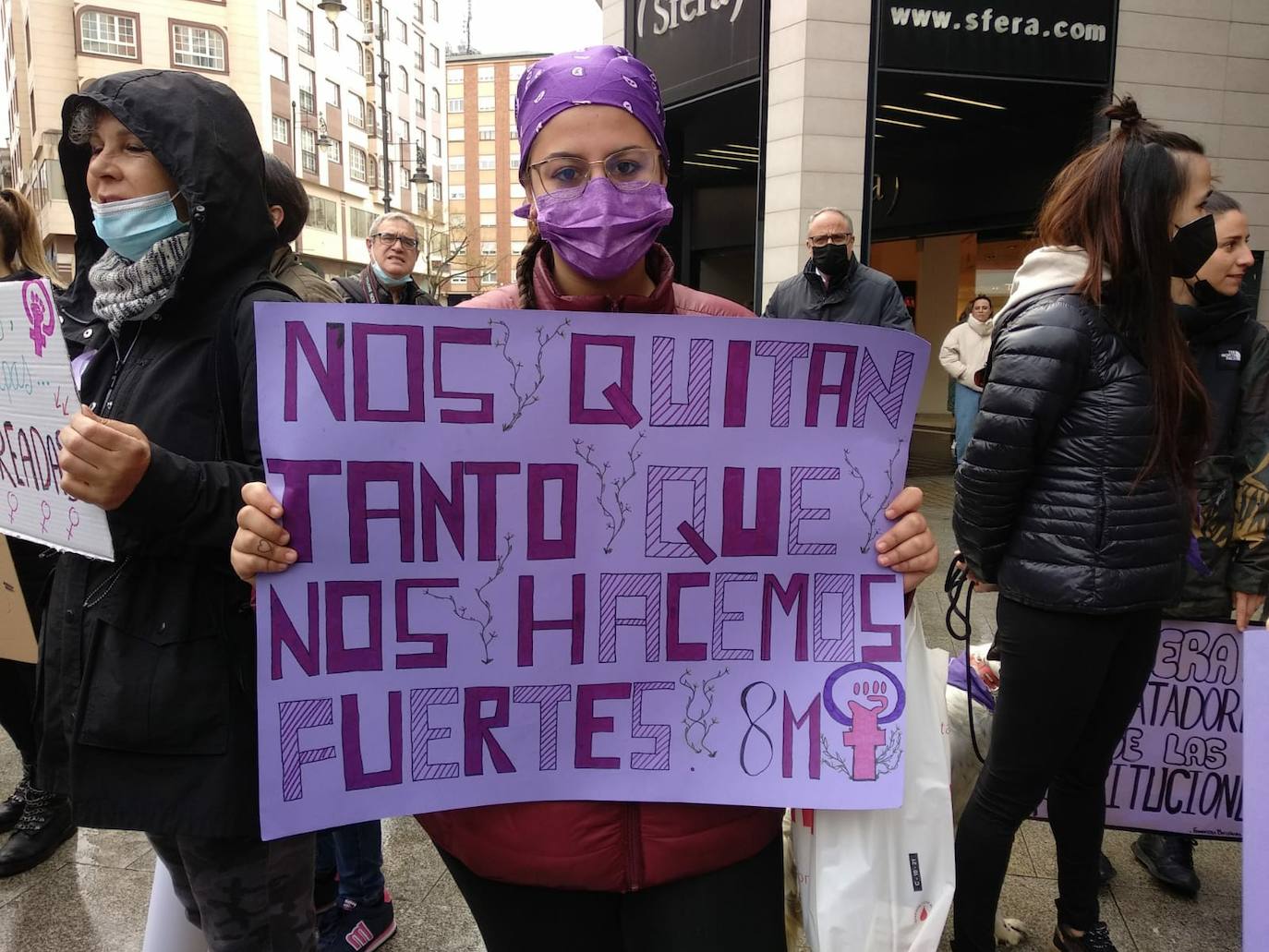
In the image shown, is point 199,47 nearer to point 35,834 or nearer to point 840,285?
point 840,285

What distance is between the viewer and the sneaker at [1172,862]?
2873mm

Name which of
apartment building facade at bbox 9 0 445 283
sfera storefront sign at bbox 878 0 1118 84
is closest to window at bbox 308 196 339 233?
apartment building facade at bbox 9 0 445 283

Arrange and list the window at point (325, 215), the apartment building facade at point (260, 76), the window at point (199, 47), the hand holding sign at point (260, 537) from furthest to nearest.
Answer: the window at point (325, 215)
the window at point (199, 47)
the apartment building facade at point (260, 76)
the hand holding sign at point (260, 537)

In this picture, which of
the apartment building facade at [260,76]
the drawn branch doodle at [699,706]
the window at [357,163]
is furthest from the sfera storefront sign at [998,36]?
the window at [357,163]

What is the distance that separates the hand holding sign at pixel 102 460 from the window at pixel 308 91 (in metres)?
53.1

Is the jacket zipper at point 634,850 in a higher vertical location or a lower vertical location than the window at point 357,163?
lower

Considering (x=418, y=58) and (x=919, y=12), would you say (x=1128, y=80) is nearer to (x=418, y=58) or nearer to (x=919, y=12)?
(x=919, y=12)

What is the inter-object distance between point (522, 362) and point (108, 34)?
50.5 metres

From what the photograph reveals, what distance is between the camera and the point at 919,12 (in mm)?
8555

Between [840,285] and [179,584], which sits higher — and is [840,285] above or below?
above

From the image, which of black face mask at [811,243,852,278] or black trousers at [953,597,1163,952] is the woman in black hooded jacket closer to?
black trousers at [953,597,1163,952]

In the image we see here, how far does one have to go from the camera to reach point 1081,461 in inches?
82.4

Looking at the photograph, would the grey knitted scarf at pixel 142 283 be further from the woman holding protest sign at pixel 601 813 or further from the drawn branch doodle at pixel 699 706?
the drawn branch doodle at pixel 699 706

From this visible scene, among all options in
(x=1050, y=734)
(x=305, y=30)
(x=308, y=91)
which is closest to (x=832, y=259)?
(x=1050, y=734)
